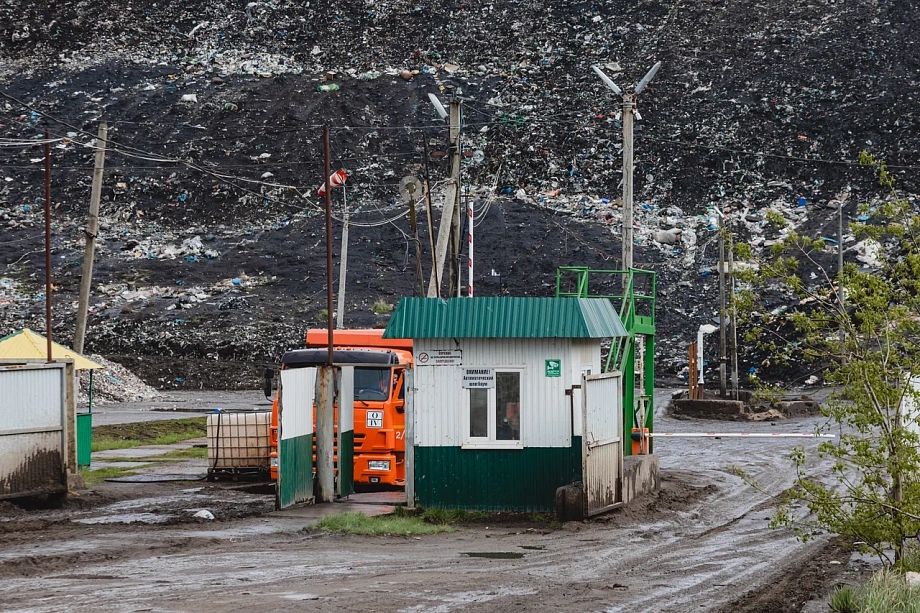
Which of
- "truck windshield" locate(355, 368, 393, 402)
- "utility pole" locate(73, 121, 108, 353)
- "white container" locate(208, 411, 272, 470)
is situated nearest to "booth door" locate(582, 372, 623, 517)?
"truck windshield" locate(355, 368, 393, 402)

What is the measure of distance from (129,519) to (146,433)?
13.2m

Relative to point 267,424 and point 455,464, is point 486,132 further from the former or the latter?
point 455,464

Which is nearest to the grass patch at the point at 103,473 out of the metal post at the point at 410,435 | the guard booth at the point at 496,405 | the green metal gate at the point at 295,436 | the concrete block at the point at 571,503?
the green metal gate at the point at 295,436

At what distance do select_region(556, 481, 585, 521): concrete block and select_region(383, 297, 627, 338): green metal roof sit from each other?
5.79 feet

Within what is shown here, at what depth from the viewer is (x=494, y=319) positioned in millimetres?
14164

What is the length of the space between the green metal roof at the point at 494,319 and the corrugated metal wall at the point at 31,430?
4.33 meters

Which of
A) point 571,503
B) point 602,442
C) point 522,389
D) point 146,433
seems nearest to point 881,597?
point 571,503

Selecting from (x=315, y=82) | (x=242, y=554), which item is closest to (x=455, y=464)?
(x=242, y=554)

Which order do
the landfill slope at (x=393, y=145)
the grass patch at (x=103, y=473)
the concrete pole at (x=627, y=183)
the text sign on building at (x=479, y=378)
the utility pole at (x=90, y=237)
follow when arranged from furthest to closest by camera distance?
A: the landfill slope at (x=393, y=145) < the utility pole at (x=90, y=237) < the concrete pole at (x=627, y=183) < the grass patch at (x=103, y=473) < the text sign on building at (x=479, y=378)

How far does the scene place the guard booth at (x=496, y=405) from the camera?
14188mm

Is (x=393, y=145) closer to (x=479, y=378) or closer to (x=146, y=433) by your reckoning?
(x=146, y=433)

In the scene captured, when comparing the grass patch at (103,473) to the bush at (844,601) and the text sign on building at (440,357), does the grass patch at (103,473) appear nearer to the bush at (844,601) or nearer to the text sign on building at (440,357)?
the text sign on building at (440,357)

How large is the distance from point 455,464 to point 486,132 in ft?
134

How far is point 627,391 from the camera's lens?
57.7ft
